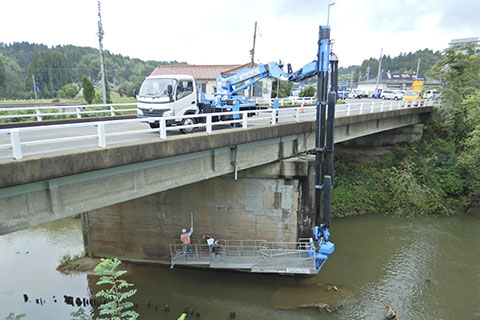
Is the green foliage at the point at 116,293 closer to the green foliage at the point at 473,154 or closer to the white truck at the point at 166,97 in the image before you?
the white truck at the point at 166,97

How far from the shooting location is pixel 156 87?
1149 cm

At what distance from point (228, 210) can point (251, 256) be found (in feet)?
6.66

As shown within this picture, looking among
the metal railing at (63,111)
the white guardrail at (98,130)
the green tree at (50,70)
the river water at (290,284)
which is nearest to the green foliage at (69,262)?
the river water at (290,284)

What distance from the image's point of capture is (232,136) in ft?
Answer: 33.6

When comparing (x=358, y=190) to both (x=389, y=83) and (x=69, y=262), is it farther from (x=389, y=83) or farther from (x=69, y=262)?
(x=389, y=83)

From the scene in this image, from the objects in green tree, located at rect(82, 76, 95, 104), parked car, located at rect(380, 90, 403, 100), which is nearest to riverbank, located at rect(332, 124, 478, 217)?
green tree, located at rect(82, 76, 95, 104)

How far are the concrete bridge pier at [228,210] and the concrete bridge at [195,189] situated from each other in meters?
0.04

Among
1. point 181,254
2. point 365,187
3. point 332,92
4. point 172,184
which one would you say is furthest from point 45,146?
point 365,187

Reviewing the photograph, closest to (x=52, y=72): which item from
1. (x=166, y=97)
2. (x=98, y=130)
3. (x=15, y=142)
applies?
(x=166, y=97)

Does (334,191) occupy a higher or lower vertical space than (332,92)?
lower

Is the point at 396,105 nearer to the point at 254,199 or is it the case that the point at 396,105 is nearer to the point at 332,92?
the point at 332,92

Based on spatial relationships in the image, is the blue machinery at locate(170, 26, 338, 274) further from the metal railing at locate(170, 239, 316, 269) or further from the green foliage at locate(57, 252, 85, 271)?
the green foliage at locate(57, 252, 85, 271)

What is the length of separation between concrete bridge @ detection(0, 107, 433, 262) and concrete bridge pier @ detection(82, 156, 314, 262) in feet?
0.13

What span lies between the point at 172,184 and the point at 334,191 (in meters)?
13.9
